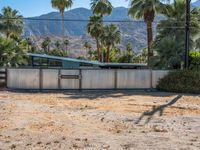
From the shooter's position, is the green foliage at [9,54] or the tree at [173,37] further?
the green foliage at [9,54]

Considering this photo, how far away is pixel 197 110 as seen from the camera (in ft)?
63.3

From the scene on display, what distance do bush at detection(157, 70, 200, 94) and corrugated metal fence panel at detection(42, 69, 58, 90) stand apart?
7274 mm

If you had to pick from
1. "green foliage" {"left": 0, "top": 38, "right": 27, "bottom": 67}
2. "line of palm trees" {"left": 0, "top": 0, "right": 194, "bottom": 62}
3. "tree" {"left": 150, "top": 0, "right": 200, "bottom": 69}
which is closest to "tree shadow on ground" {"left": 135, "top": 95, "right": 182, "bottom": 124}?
"tree" {"left": 150, "top": 0, "right": 200, "bottom": 69}

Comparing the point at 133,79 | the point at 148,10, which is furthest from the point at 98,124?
the point at 148,10

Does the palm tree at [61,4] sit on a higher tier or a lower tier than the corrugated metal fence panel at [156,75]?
higher

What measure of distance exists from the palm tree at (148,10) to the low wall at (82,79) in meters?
11.5

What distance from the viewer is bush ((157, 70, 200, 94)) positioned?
29.0m

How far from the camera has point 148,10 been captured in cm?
4300

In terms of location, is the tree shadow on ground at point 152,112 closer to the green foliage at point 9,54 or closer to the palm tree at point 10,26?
the green foliage at point 9,54

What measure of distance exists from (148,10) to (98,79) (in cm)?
1616

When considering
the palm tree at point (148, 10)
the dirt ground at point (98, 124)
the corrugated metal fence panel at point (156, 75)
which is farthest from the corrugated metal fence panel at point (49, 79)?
the palm tree at point (148, 10)

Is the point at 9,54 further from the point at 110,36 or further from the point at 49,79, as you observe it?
the point at 110,36

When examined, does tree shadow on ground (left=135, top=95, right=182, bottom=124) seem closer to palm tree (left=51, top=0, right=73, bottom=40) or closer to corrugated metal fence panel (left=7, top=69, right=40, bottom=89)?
corrugated metal fence panel (left=7, top=69, right=40, bottom=89)

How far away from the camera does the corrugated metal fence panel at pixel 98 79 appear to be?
28906 mm
